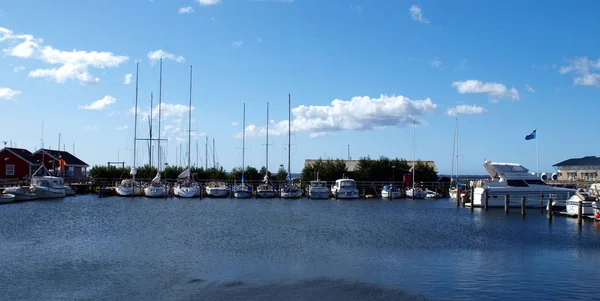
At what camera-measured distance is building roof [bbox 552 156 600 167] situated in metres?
104

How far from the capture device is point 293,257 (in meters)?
28.2

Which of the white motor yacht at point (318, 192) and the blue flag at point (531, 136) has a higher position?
the blue flag at point (531, 136)

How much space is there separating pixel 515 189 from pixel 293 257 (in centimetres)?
3746

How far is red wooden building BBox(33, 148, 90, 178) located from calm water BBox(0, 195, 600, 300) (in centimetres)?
3758

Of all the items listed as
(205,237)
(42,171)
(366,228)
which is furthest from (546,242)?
(42,171)

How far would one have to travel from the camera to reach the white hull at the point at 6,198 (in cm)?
6019

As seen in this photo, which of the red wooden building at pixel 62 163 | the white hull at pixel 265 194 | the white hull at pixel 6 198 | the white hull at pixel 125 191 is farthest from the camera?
the red wooden building at pixel 62 163

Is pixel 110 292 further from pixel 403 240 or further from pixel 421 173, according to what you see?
pixel 421 173

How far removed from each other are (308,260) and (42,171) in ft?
221

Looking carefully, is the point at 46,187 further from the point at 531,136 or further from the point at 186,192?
the point at 531,136

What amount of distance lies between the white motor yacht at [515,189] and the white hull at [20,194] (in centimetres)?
5026

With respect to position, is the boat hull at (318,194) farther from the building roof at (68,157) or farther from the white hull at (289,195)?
the building roof at (68,157)

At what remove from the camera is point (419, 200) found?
76.6m

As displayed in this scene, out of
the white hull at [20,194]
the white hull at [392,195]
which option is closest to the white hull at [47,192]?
the white hull at [20,194]
